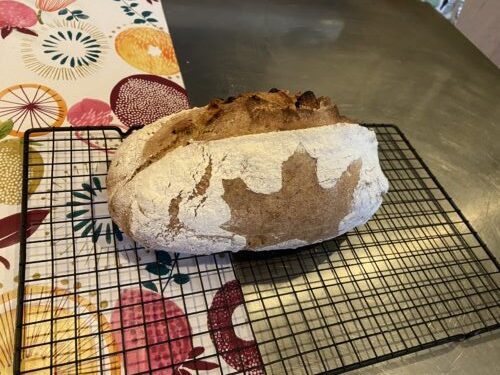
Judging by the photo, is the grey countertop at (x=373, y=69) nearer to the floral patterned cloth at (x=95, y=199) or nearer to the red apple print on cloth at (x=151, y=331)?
the floral patterned cloth at (x=95, y=199)

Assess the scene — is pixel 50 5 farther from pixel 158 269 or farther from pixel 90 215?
pixel 158 269

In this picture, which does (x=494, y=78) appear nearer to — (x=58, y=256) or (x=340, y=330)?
(x=340, y=330)

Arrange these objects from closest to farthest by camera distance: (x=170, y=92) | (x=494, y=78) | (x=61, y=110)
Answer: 1. (x=61, y=110)
2. (x=170, y=92)
3. (x=494, y=78)

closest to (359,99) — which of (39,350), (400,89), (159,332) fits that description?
(400,89)

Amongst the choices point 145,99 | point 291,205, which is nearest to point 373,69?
point 145,99

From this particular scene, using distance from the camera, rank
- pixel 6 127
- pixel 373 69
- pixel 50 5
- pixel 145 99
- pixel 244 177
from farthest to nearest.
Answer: pixel 373 69 < pixel 50 5 < pixel 145 99 < pixel 6 127 < pixel 244 177

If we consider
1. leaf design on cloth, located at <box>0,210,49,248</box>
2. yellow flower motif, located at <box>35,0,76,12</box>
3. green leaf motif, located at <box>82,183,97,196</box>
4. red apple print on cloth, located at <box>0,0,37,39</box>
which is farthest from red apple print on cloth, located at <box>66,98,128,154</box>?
yellow flower motif, located at <box>35,0,76,12</box>

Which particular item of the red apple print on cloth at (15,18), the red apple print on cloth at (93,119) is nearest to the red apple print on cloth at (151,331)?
the red apple print on cloth at (93,119)
